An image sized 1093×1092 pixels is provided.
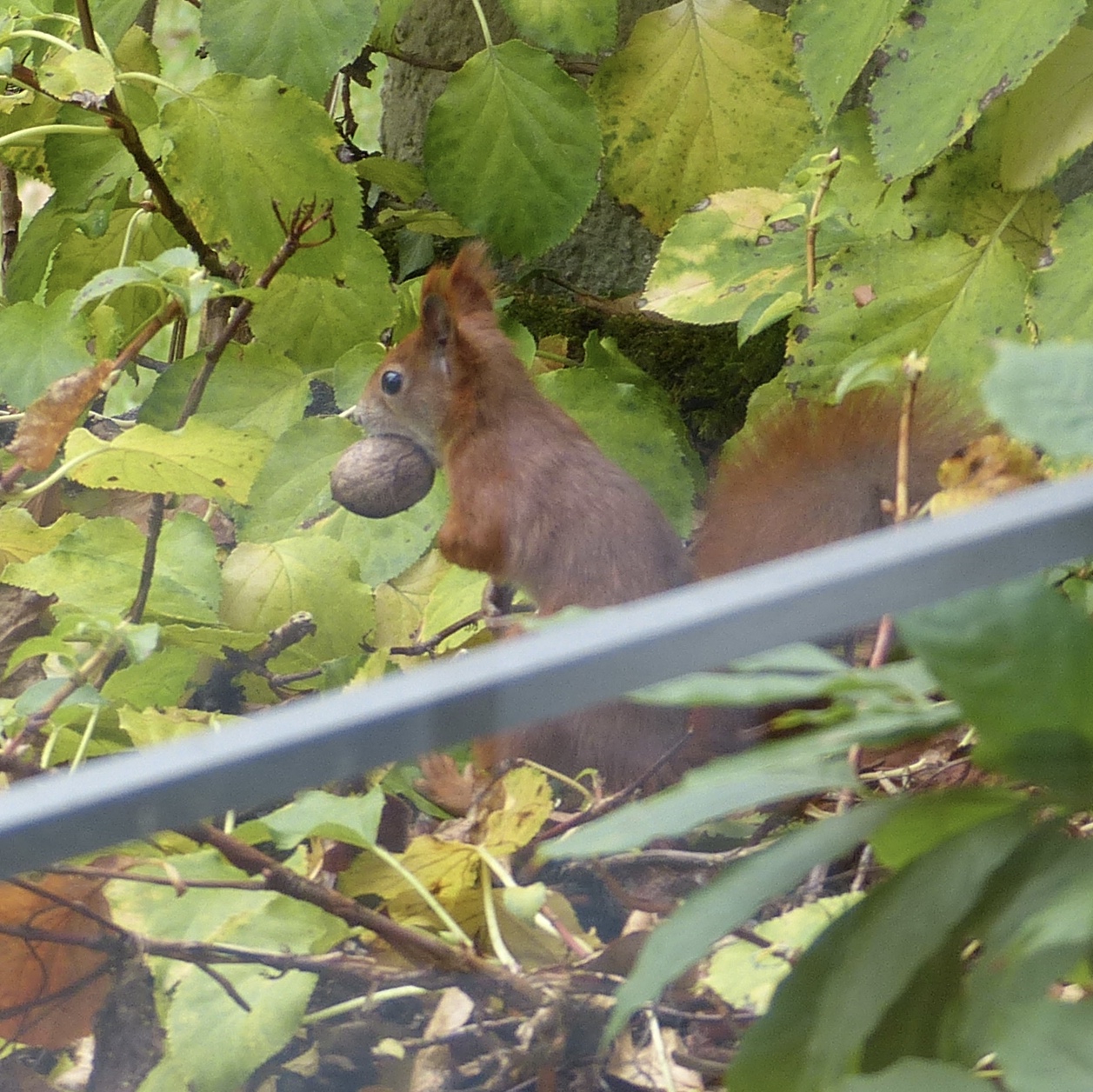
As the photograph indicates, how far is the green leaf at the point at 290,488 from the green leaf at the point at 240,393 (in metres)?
0.02

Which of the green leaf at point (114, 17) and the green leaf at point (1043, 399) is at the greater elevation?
the green leaf at point (1043, 399)

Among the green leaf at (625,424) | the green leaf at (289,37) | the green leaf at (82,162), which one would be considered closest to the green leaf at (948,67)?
the green leaf at (625,424)

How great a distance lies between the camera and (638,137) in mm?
1250

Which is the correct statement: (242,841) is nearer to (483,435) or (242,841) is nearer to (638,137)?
(483,435)

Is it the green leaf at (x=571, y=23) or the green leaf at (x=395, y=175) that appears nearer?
the green leaf at (x=571, y=23)

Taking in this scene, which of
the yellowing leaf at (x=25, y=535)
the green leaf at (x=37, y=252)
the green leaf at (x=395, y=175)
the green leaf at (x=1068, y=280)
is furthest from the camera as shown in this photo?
the green leaf at (x=395, y=175)

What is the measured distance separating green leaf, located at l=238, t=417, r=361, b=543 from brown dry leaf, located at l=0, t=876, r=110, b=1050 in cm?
56

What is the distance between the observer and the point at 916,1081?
0.30 metres

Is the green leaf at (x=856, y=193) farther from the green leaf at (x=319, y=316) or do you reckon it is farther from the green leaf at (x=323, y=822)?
the green leaf at (x=323, y=822)

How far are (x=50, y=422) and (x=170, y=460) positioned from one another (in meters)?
0.09

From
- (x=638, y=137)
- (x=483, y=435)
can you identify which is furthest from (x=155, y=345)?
(x=638, y=137)

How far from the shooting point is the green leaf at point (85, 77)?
994 millimetres

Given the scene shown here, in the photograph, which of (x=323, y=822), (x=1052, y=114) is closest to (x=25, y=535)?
(x=323, y=822)

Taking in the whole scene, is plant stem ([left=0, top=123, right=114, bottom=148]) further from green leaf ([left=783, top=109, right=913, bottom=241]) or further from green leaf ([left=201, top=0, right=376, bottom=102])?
green leaf ([left=783, top=109, right=913, bottom=241])
